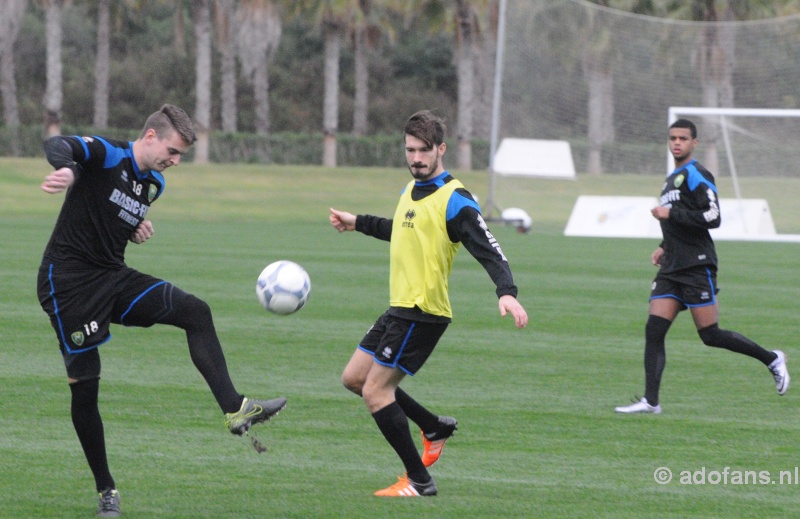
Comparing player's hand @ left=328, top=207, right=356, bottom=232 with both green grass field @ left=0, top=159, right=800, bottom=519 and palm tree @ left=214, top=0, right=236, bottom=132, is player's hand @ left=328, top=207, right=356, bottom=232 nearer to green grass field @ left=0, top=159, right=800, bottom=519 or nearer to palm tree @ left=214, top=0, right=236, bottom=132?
green grass field @ left=0, top=159, right=800, bottom=519

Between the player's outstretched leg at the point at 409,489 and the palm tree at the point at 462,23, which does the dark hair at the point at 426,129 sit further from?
the palm tree at the point at 462,23

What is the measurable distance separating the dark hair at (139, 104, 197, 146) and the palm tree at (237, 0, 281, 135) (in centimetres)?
4351

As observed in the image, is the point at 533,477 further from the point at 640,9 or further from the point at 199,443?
the point at 640,9

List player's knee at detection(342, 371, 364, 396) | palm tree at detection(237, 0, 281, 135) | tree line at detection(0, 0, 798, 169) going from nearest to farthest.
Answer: player's knee at detection(342, 371, 364, 396) < tree line at detection(0, 0, 798, 169) < palm tree at detection(237, 0, 281, 135)

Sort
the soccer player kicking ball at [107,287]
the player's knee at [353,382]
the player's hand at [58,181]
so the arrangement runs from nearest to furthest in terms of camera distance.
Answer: the player's hand at [58,181] → the soccer player kicking ball at [107,287] → the player's knee at [353,382]

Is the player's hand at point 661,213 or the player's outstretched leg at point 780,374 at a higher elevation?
the player's hand at point 661,213

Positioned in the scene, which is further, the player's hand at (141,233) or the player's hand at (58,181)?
the player's hand at (141,233)

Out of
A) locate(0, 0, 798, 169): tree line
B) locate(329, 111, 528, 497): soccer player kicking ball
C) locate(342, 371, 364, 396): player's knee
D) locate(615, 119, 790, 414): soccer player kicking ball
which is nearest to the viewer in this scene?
locate(329, 111, 528, 497): soccer player kicking ball

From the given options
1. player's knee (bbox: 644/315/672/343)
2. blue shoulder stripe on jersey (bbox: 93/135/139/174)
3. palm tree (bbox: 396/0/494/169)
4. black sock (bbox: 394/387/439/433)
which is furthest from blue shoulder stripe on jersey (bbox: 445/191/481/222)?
palm tree (bbox: 396/0/494/169)

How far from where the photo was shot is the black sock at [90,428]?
5902 millimetres

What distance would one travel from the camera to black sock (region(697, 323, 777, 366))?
8.91 meters

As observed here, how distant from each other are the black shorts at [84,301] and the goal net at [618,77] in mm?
23803

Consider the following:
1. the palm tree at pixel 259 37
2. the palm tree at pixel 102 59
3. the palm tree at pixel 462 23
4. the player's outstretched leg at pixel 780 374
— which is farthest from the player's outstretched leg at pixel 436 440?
the palm tree at pixel 102 59

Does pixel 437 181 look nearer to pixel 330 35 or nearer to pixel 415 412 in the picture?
pixel 415 412
